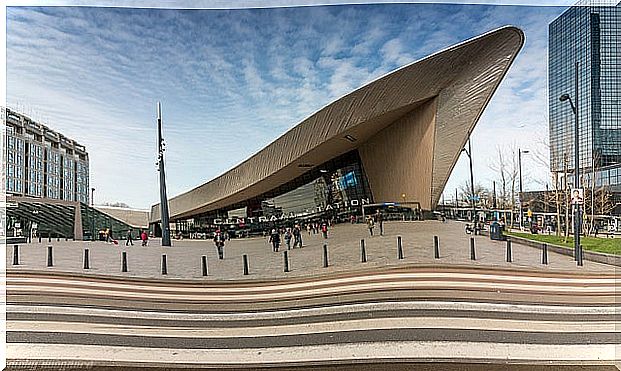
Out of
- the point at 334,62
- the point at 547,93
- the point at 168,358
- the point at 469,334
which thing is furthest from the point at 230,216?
the point at 547,93

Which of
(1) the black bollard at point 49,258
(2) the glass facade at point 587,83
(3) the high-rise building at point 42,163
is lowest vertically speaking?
(1) the black bollard at point 49,258

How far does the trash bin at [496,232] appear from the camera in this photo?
158 inches

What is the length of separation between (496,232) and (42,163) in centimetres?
344

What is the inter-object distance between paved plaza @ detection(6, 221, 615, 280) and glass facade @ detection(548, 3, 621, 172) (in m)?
0.78

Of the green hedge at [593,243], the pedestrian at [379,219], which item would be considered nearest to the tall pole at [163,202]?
the pedestrian at [379,219]

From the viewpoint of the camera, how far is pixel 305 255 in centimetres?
401

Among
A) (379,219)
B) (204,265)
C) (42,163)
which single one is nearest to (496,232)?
(379,219)

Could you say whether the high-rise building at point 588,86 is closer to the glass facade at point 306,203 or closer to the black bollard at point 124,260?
the glass facade at point 306,203

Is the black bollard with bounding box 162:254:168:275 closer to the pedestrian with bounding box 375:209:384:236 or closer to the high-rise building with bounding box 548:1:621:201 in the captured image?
the pedestrian with bounding box 375:209:384:236

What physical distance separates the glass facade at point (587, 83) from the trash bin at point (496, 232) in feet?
1.96

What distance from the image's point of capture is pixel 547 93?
400 cm

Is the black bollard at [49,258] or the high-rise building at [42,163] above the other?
the high-rise building at [42,163]

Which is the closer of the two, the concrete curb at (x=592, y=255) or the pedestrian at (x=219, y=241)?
the concrete curb at (x=592, y=255)

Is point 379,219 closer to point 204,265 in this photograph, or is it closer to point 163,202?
point 204,265
